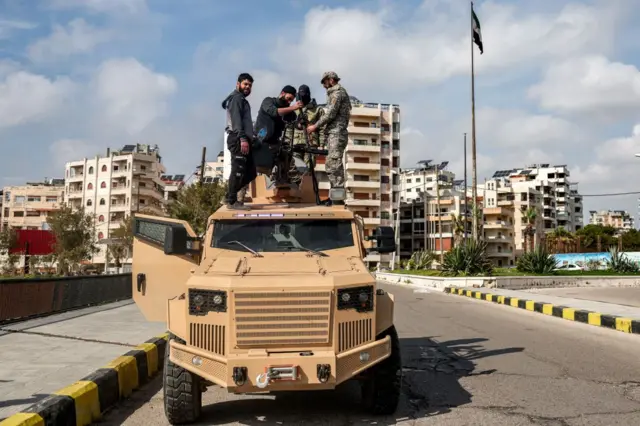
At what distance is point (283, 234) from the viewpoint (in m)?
6.29

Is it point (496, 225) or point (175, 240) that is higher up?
point (496, 225)

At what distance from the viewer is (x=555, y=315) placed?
51.8ft

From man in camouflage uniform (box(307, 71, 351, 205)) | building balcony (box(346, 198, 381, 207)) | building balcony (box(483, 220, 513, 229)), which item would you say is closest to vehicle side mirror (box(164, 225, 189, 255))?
man in camouflage uniform (box(307, 71, 351, 205))

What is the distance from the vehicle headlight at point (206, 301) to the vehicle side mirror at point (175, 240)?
1023 millimetres

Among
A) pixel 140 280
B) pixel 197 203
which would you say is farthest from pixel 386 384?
pixel 197 203

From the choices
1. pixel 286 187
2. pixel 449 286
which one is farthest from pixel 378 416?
pixel 449 286

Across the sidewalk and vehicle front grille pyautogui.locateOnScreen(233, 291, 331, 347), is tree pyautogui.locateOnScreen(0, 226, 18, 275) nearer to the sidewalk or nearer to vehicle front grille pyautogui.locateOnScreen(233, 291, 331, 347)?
the sidewalk

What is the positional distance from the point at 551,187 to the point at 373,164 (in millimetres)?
63605

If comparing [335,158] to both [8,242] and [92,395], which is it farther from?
[8,242]

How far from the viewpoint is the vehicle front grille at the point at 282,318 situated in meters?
4.91

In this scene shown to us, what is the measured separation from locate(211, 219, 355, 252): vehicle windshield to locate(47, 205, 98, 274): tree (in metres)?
53.4

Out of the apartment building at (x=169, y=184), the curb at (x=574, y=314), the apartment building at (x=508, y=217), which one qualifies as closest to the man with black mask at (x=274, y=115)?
the curb at (x=574, y=314)

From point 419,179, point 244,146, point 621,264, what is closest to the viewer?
A: point 244,146

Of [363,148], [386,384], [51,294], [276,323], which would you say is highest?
[363,148]
